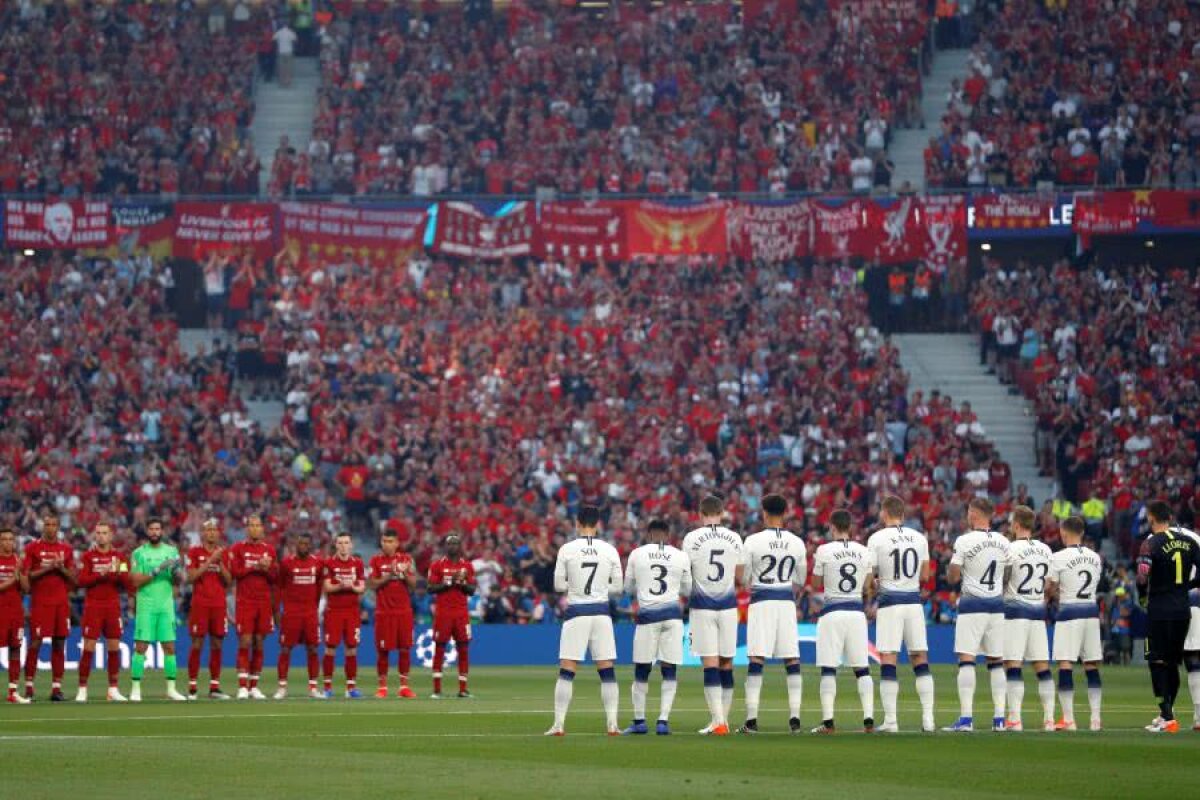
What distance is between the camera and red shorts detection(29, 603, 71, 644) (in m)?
30.9

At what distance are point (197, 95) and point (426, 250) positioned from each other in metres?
8.83

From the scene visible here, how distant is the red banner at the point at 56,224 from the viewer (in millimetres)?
53125

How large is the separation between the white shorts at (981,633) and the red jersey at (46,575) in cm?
1360

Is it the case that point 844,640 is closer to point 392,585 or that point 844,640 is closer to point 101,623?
point 392,585

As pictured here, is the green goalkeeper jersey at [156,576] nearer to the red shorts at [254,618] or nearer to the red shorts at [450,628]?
the red shorts at [254,618]

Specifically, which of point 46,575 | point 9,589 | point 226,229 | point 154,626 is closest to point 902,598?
point 154,626

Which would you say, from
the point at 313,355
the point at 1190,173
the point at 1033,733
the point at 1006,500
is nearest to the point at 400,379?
the point at 313,355

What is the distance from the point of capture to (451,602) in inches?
1268

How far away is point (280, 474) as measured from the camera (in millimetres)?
47344

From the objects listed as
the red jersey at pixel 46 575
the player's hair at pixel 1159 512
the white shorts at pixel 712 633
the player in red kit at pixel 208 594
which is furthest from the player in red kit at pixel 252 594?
the player's hair at pixel 1159 512

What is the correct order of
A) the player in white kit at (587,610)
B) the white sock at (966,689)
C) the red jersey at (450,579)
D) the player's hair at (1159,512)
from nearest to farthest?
the player in white kit at (587,610)
the white sock at (966,689)
the player's hair at (1159,512)
the red jersey at (450,579)

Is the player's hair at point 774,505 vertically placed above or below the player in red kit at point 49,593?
above

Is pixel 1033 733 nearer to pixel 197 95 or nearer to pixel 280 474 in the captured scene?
pixel 280 474

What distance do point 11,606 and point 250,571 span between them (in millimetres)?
3479
